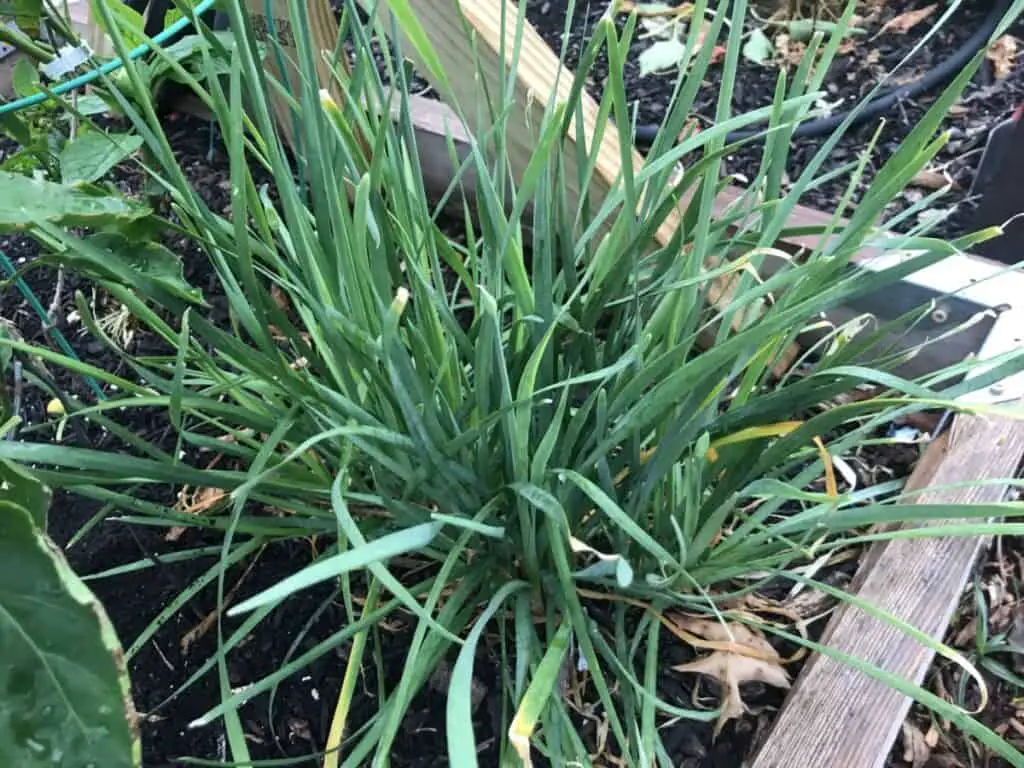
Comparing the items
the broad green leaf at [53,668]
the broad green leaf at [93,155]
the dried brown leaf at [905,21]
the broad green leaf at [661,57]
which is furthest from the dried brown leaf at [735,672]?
the dried brown leaf at [905,21]

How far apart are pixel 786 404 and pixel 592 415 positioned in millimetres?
159

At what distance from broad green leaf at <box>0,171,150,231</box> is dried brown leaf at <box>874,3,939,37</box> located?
132 centimetres

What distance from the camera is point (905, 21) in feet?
4.63

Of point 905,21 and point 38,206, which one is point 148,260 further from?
point 905,21

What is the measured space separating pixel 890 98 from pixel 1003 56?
0.25 meters

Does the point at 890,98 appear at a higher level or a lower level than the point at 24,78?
lower

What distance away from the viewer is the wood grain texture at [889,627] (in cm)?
58

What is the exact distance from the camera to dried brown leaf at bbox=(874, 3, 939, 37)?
1.41 meters

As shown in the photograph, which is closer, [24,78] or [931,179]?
[24,78]

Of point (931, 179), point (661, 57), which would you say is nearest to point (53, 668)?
point (931, 179)

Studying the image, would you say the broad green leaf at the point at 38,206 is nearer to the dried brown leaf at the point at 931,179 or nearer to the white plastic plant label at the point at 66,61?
the white plastic plant label at the point at 66,61

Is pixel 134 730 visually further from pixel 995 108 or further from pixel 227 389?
pixel 995 108

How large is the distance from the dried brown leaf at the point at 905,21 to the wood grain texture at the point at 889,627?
0.92 meters

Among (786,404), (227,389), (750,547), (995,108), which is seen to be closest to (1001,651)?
(750,547)
